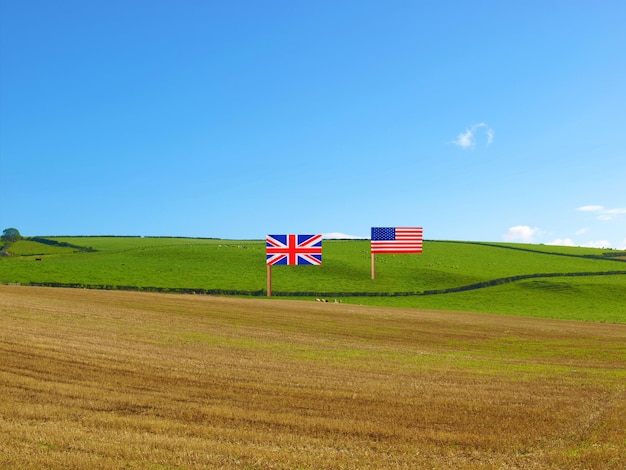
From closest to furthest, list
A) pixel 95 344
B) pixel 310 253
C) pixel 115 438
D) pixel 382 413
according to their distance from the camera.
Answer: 1. pixel 115 438
2. pixel 382 413
3. pixel 95 344
4. pixel 310 253

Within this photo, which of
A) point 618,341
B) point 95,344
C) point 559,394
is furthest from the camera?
point 618,341

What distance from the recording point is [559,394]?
19.0 metres

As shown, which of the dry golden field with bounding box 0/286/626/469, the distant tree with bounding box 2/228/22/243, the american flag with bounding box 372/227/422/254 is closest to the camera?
the dry golden field with bounding box 0/286/626/469

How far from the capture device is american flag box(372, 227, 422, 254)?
63.3 meters

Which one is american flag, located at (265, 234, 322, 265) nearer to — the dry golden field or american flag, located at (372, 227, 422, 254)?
american flag, located at (372, 227, 422, 254)

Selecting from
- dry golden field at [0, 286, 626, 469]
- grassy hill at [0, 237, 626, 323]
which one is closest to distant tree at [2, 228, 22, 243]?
grassy hill at [0, 237, 626, 323]

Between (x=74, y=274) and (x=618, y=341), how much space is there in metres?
68.5

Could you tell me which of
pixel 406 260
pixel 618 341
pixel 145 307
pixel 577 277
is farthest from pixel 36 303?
pixel 577 277

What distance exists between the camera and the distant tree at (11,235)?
136m

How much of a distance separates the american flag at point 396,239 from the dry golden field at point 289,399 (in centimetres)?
2925

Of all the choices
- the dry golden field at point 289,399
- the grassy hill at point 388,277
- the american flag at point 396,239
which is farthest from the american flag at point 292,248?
the dry golden field at point 289,399

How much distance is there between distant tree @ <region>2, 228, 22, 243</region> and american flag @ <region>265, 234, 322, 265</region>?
101 meters

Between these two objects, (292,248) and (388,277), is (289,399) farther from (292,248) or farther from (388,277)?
(388,277)

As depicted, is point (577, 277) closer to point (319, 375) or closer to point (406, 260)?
point (406, 260)
